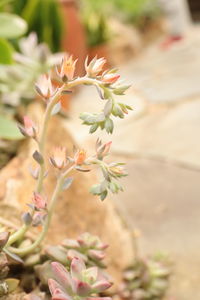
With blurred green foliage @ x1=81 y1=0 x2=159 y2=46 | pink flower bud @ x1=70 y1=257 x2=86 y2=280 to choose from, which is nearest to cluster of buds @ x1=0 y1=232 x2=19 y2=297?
pink flower bud @ x1=70 y1=257 x2=86 y2=280

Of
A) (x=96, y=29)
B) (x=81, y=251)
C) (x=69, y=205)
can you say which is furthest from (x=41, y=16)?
(x=81, y=251)

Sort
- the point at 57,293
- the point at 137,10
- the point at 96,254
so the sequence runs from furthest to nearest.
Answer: the point at 137,10
the point at 96,254
the point at 57,293

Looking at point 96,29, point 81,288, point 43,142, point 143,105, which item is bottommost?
point 81,288

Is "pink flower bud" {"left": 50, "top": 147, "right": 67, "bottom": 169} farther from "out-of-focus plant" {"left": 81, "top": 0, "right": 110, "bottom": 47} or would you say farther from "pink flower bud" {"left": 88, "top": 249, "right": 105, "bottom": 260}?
"out-of-focus plant" {"left": 81, "top": 0, "right": 110, "bottom": 47}

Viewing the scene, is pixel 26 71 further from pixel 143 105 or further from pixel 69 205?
pixel 143 105

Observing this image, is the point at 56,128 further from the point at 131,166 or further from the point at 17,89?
the point at 131,166

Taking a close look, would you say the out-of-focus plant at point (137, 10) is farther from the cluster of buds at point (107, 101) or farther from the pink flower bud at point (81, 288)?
the pink flower bud at point (81, 288)
